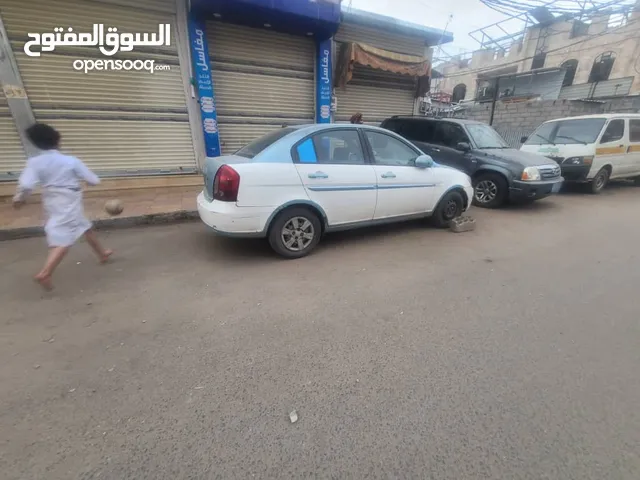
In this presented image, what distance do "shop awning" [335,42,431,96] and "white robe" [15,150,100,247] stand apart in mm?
6844

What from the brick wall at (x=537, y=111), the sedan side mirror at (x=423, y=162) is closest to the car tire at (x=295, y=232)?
the sedan side mirror at (x=423, y=162)

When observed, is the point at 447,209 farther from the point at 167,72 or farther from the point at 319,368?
the point at 167,72

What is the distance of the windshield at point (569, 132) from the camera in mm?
7316

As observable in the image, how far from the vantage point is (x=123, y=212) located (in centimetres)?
508

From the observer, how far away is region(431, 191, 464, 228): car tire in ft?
15.8

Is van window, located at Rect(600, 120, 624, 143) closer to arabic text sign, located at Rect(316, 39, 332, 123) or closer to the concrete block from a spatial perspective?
the concrete block

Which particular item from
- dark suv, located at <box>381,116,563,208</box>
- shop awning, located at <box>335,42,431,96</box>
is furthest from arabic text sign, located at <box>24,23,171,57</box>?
dark suv, located at <box>381,116,563,208</box>

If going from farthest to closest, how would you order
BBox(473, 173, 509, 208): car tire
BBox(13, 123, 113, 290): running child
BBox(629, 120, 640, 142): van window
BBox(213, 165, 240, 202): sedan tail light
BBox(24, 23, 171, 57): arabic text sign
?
BBox(629, 120, 640, 142): van window → BBox(473, 173, 509, 208): car tire → BBox(24, 23, 171, 57): arabic text sign → BBox(213, 165, 240, 202): sedan tail light → BBox(13, 123, 113, 290): running child

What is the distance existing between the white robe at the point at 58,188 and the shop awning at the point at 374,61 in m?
6.84

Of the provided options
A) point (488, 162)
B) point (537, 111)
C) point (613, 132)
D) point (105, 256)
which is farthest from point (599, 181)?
point (105, 256)

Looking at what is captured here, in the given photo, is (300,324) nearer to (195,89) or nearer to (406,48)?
(195,89)

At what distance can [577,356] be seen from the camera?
225 cm

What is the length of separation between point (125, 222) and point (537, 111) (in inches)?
638

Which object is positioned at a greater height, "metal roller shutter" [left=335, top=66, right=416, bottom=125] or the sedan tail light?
"metal roller shutter" [left=335, top=66, right=416, bottom=125]
